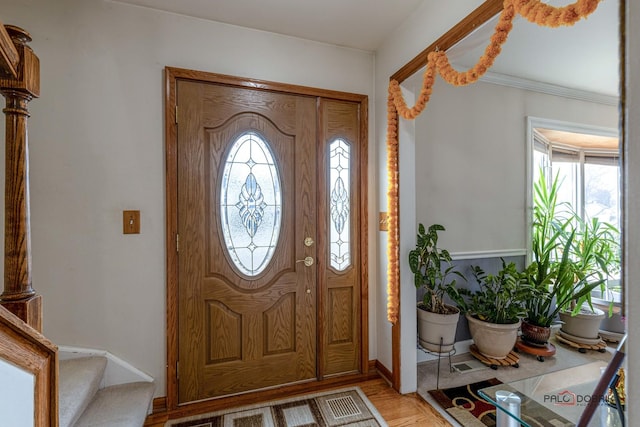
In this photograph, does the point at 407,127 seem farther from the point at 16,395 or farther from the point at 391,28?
the point at 16,395

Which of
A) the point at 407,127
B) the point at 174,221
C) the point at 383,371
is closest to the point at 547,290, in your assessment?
the point at 383,371

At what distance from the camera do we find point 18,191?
989mm

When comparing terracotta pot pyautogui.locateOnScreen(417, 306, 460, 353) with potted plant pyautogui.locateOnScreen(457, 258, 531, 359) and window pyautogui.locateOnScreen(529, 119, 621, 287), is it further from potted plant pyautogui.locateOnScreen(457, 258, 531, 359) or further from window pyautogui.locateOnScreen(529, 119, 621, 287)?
window pyautogui.locateOnScreen(529, 119, 621, 287)

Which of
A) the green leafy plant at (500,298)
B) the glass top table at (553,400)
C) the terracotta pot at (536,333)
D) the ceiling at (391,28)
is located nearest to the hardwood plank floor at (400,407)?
the glass top table at (553,400)

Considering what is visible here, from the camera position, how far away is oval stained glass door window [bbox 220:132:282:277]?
1933 millimetres

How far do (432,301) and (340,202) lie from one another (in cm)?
99

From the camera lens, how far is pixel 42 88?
5.33ft

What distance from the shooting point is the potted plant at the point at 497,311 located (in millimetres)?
2256

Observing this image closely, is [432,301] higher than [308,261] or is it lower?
lower

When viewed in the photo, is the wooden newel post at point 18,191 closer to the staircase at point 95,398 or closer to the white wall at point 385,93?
the staircase at point 95,398

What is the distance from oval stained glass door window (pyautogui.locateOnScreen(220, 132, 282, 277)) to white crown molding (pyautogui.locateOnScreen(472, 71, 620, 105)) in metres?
2.12

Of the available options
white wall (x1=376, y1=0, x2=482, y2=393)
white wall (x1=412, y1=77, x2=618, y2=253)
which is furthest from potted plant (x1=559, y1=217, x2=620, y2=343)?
white wall (x1=376, y1=0, x2=482, y2=393)

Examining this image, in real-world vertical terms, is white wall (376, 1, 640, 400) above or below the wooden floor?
above

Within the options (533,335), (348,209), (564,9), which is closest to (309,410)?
(348,209)
